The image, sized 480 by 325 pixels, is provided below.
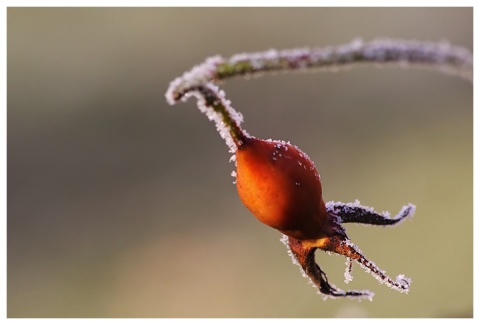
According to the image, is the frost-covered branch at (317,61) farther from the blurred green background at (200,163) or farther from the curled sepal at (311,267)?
the blurred green background at (200,163)

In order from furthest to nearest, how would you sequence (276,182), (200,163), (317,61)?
1. (200,163)
2. (276,182)
3. (317,61)

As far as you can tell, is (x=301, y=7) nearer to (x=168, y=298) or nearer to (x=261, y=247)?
(x=261, y=247)

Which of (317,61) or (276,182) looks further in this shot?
(276,182)

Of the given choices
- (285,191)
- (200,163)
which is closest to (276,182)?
(285,191)

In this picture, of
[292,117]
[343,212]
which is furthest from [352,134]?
[343,212]

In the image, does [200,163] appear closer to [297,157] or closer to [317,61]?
[297,157]

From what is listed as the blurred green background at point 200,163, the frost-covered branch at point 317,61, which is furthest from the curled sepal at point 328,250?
the blurred green background at point 200,163
